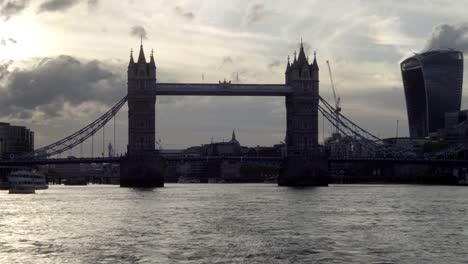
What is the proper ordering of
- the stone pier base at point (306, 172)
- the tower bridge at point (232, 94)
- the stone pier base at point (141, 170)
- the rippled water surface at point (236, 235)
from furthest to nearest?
the stone pier base at point (306, 172) → the tower bridge at point (232, 94) → the stone pier base at point (141, 170) → the rippled water surface at point (236, 235)

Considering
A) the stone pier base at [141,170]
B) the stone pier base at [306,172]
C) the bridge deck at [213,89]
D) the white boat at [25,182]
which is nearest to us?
the white boat at [25,182]

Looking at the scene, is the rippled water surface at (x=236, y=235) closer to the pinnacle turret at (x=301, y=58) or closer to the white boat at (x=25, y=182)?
the white boat at (x=25, y=182)

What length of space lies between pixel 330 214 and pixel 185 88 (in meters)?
76.9

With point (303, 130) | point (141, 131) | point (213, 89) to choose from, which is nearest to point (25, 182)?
point (141, 131)

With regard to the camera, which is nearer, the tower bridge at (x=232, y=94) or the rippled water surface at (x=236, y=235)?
the rippled water surface at (x=236, y=235)

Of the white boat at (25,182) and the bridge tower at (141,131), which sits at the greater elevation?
the bridge tower at (141,131)

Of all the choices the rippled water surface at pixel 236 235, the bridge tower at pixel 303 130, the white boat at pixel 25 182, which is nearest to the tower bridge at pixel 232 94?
the bridge tower at pixel 303 130

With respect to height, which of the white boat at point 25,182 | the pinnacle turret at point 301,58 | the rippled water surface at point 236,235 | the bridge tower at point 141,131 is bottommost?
the rippled water surface at point 236,235

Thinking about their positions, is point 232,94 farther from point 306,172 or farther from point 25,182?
point 25,182

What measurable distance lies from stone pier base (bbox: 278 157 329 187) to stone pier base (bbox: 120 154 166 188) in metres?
22.1

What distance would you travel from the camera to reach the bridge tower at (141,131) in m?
138

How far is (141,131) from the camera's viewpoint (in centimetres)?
14312

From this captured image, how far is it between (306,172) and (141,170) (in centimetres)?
2775

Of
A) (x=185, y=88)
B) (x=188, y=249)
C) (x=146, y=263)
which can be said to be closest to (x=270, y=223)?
(x=188, y=249)
